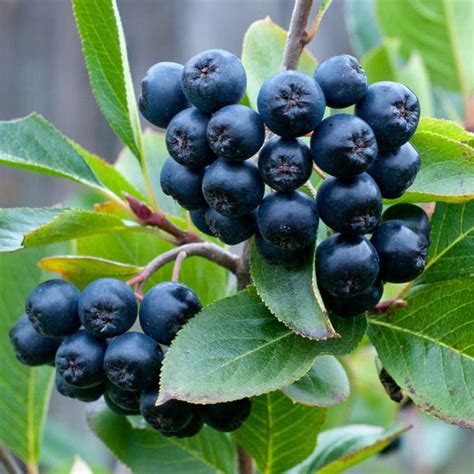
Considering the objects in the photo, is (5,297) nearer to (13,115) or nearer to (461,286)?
(461,286)

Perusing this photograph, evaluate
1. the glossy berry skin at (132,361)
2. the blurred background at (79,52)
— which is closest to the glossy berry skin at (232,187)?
the glossy berry skin at (132,361)

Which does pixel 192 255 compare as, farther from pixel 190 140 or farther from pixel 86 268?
Answer: pixel 190 140

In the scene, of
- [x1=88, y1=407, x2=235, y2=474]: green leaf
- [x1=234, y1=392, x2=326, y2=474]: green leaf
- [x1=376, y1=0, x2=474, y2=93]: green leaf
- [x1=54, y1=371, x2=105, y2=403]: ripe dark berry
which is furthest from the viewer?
[x1=376, y1=0, x2=474, y2=93]: green leaf

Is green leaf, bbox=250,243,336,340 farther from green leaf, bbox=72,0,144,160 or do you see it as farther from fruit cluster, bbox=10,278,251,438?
green leaf, bbox=72,0,144,160

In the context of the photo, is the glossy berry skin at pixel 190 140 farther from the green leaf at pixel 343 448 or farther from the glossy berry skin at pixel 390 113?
A: the green leaf at pixel 343 448

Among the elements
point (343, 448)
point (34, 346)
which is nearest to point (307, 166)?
point (34, 346)

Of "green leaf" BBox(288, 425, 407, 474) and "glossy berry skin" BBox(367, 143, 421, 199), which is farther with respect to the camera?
"green leaf" BBox(288, 425, 407, 474)

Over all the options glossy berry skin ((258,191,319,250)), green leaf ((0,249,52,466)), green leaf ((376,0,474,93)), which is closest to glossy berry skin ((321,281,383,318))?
glossy berry skin ((258,191,319,250))
